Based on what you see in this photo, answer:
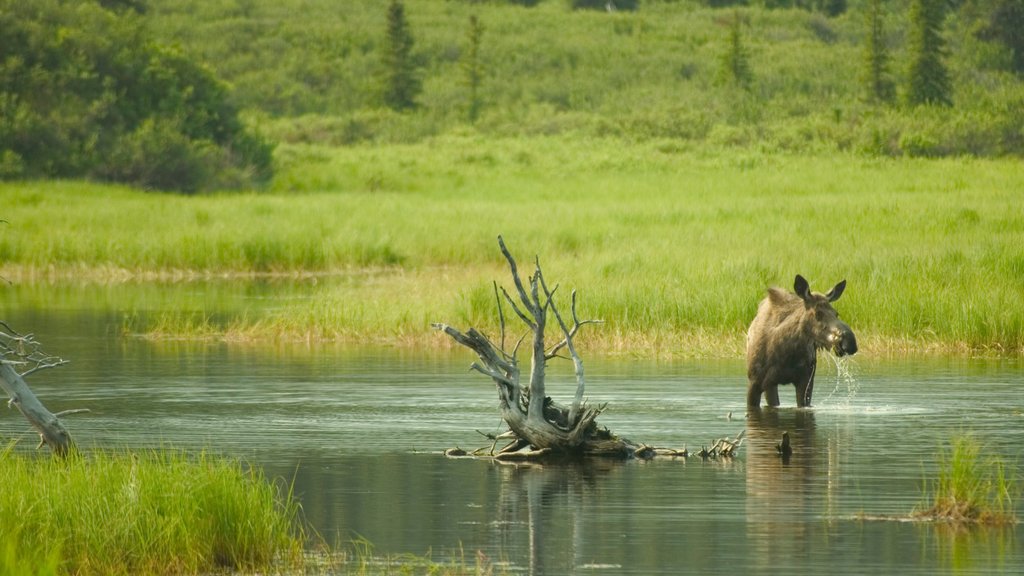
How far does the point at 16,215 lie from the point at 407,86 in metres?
45.9

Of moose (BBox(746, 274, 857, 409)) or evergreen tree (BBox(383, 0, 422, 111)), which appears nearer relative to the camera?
moose (BBox(746, 274, 857, 409))

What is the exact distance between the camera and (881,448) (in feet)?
57.8

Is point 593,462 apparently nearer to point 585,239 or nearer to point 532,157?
point 585,239

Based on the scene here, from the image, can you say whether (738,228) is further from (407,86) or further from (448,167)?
(407,86)

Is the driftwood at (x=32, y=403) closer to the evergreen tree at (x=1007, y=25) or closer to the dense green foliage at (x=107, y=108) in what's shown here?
the dense green foliage at (x=107, y=108)

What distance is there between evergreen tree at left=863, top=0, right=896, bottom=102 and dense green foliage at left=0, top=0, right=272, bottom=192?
1128 inches

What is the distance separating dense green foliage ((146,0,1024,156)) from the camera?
76812mm

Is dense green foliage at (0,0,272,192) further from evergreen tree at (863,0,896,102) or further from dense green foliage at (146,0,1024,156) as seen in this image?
evergreen tree at (863,0,896,102)

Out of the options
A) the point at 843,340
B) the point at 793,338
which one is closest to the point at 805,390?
the point at 793,338

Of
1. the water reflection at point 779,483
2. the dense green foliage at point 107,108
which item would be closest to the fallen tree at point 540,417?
the water reflection at point 779,483

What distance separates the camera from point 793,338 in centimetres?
1906

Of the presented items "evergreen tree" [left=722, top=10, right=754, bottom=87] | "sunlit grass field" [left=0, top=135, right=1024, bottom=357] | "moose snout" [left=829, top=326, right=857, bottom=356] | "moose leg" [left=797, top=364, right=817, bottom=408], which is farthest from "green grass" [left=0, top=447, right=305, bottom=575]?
"evergreen tree" [left=722, top=10, right=754, bottom=87]

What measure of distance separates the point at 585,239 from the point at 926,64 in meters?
43.7

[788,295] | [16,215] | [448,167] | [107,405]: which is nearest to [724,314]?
[788,295]
